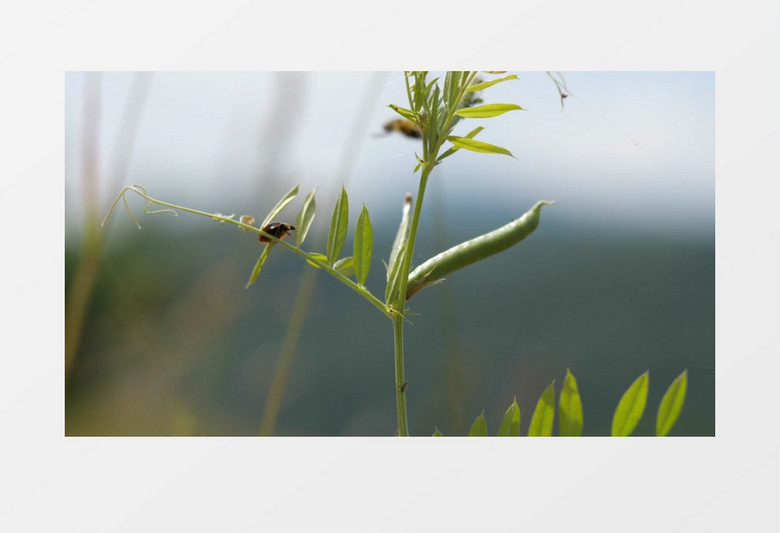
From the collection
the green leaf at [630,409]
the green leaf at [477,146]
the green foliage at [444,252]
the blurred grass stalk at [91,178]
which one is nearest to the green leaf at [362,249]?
the green foliage at [444,252]

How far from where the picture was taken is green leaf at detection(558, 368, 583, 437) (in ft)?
1.96

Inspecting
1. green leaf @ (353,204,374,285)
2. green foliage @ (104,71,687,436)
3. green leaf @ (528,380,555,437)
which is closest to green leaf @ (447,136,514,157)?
green foliage @ (104,71,687,436)

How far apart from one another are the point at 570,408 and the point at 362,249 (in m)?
0.24

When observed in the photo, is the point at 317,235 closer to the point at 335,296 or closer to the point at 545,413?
the point at 335,296

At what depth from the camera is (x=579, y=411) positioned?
0.60 m

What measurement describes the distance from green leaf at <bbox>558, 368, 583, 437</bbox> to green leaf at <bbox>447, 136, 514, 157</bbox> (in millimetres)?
210

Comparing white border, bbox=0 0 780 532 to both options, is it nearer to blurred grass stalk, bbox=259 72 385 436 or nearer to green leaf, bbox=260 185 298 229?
blurred grass stalk, bbox=259 72 385 436

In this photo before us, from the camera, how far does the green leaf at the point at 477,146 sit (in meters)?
0.59
